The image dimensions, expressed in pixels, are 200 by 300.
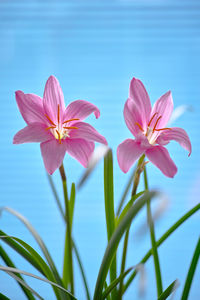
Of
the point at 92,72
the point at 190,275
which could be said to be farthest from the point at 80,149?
the point at 92,72

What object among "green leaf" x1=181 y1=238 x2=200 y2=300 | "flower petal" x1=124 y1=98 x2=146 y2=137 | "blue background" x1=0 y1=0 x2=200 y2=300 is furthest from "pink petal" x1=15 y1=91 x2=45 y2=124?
"blue background" x1=0 y1=0 x2=200 y2=300

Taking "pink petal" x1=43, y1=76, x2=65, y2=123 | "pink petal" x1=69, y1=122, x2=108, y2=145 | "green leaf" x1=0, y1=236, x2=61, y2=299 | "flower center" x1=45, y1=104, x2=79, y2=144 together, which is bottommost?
"green leaf" x1=0, y1=236, x2=61, y2=299

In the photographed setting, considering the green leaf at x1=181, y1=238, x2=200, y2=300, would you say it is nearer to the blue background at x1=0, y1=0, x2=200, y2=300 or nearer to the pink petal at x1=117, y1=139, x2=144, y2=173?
the pink petal at x1=117, y1=139, x2=144, y2=173

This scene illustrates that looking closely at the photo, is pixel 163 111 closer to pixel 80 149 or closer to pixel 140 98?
pixel 140 98

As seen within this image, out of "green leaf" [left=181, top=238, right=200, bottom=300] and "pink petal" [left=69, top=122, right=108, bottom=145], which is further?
"green leaf" [left=181, top=238, right=200, bottom=300]

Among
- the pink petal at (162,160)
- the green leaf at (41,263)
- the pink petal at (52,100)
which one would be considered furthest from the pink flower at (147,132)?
the green leaf at (41,263)

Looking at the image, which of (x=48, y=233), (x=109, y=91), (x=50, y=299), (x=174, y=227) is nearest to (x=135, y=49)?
(x=109, y=91)
